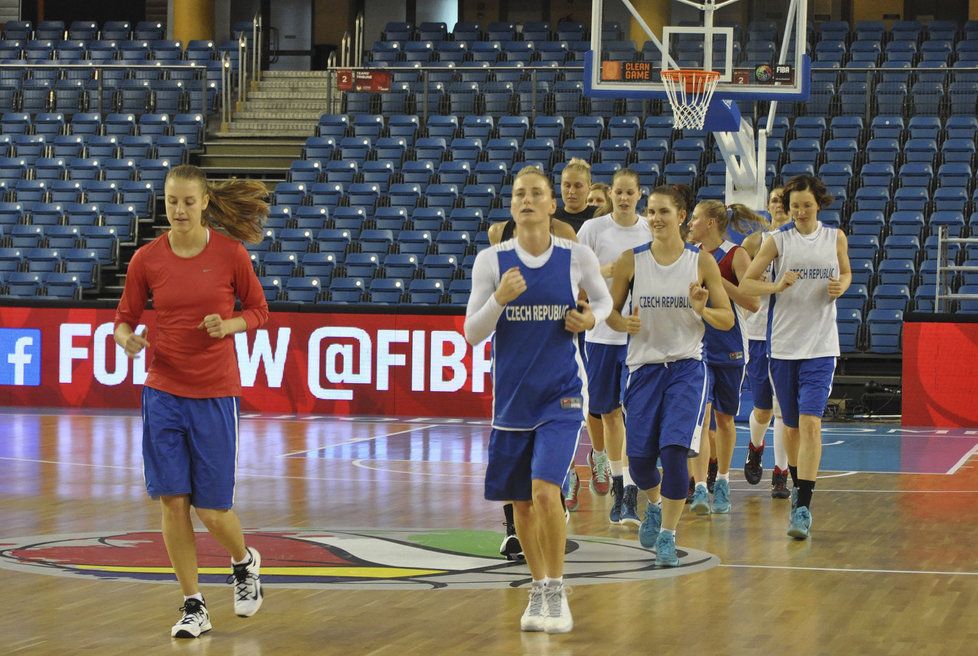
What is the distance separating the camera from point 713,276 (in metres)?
8.34

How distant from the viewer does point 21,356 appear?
19.8 m

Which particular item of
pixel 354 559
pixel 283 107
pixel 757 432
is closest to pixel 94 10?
pixel 283 107

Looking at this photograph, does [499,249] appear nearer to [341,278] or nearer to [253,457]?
[253,457]

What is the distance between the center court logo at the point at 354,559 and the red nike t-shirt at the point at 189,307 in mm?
1492

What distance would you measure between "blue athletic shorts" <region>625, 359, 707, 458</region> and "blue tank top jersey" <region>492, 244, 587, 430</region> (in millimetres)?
1540

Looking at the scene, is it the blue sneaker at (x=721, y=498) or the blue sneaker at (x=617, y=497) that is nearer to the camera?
the blue sneaker at (x=617, y=497)

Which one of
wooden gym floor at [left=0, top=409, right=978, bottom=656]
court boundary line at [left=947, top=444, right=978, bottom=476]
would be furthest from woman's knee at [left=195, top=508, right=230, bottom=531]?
court boundary line at [left=947, top=444, right=978, bottom=476]

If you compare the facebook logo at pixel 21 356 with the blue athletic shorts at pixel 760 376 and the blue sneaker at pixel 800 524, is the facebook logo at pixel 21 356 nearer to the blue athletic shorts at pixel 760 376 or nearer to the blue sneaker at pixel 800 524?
the blue athletic shorts at pixel 760 376

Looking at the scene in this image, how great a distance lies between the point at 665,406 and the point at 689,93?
8.72 meters

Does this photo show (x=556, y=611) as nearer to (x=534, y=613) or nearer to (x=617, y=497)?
(x=534, y=613)

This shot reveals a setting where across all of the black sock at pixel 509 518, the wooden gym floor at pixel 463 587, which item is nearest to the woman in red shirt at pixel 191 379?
the wooden gym floor at pixel 463 587

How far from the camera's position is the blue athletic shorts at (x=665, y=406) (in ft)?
26.7

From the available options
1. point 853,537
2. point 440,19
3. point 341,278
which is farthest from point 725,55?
point 440,19

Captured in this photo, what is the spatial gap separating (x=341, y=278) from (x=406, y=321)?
92.8 inches
